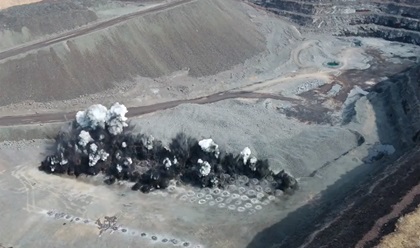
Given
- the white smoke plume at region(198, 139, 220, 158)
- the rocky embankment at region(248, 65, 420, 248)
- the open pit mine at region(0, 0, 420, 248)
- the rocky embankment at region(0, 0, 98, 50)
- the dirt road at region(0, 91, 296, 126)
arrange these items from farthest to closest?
1. the rocky embankment at region(0, 0, 98, 50)
2. the dirt road at region(0, 91, 296, 126)
3. the white smoke plume at region(198, 139, 220, 158)
4. the open pit mine at region(0, 0, 420, 248)
5. the rocky embankment at region(248, 65, 420, 248)

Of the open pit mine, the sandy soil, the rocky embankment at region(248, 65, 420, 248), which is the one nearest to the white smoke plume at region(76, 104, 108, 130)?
the open pit mine

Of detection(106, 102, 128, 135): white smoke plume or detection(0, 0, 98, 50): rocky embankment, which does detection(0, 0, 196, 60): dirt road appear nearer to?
detection(0, 0, 98, 50): rocky embankment

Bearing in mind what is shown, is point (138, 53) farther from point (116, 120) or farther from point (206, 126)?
point (206, 126)

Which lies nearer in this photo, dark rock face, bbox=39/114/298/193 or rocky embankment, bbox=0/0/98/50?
dark rock face, bbox=39/114/298/193

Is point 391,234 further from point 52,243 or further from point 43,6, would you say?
point 43,6

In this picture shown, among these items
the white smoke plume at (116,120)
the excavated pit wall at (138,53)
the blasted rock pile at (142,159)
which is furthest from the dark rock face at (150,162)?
the excavated pit wall at (138,53)

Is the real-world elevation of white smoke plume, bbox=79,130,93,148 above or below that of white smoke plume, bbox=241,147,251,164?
below

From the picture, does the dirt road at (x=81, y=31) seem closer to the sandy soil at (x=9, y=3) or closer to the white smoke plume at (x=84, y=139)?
the sandy soil at (x=9, y=3)
